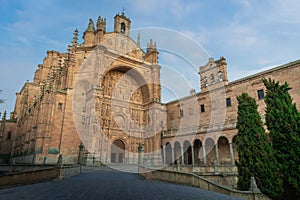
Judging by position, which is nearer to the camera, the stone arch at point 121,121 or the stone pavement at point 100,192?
the stone pavement at point 100,192

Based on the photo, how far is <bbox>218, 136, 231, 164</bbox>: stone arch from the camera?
2245 cm

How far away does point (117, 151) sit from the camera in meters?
26.0

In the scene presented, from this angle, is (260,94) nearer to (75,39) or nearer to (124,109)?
(124,109)

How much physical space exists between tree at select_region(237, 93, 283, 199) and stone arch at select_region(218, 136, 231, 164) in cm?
1317

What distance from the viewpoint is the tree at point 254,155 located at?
8977 millimetres

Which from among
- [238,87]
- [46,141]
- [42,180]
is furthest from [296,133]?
[46,141]

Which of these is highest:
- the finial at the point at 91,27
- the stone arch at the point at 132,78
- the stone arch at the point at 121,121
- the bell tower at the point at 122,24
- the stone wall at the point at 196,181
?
the bell tower at the point at 122,24

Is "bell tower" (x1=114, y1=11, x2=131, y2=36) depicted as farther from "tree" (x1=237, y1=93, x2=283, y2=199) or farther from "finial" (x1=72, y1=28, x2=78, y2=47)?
"tree" (x1=237, y1=93, x2=283, y2=199)

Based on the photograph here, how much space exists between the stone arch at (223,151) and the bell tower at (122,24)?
23068 millimetres

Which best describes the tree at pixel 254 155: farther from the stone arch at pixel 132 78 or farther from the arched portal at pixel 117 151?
the stone arch at pixel 132 78

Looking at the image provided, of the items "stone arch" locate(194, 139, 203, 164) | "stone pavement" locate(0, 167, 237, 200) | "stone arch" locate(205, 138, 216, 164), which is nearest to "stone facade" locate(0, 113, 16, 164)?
"stone arch" locate(194, 139, 203, 164)

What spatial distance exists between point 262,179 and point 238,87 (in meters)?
16.6

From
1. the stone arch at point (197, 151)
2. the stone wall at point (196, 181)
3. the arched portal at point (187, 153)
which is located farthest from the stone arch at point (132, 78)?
the stone wall at point (196, 181)

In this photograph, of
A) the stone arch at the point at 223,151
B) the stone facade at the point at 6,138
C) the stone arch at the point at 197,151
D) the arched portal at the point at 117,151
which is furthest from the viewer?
the stone facade at the point at 6,138
